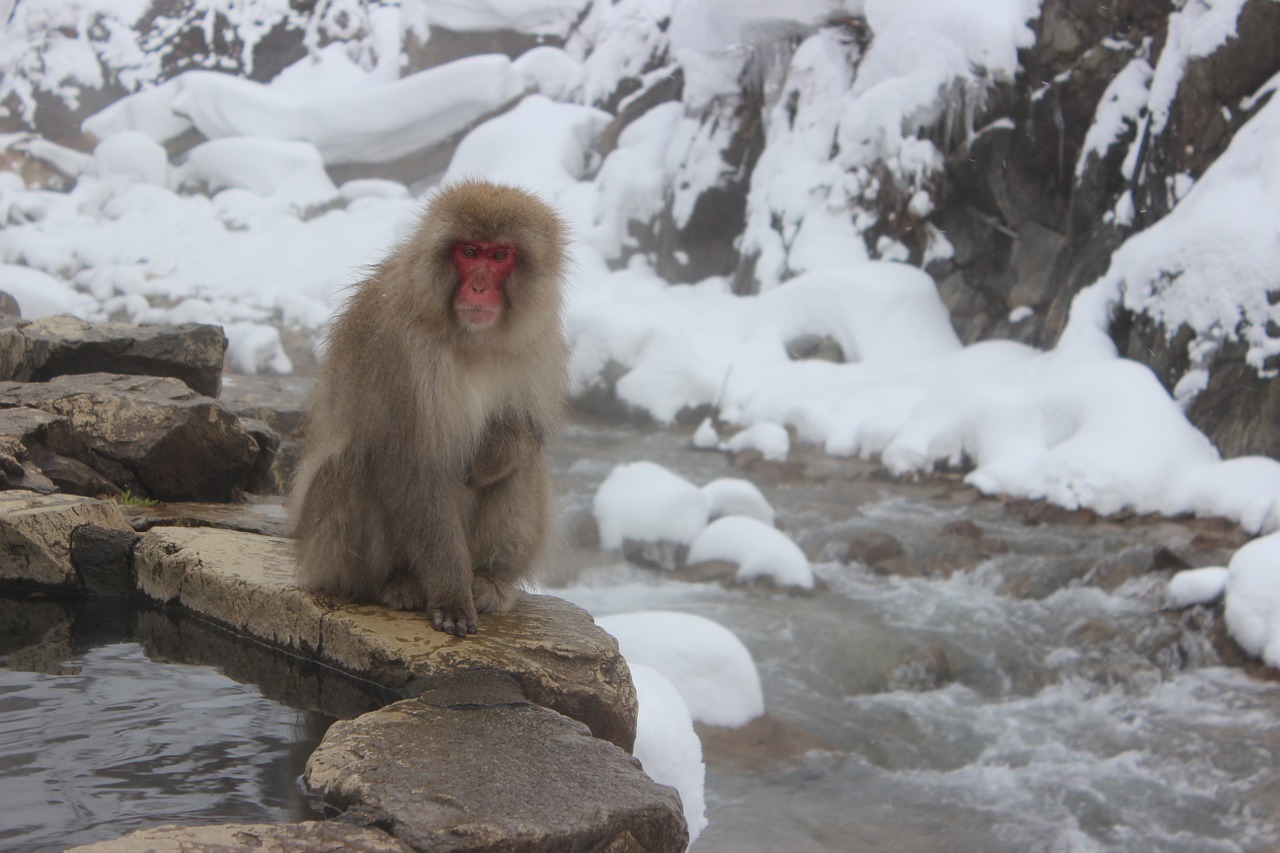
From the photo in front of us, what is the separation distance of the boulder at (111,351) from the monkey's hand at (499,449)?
2.28m

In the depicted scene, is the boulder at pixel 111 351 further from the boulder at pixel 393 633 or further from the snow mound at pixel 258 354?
the snow mound at pixel 258 354

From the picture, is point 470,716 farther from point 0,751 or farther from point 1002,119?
point 1002,119

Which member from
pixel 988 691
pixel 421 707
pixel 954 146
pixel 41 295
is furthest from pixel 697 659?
pixel 41 295

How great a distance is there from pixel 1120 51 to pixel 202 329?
23.9 ft

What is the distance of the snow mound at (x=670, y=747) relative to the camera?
2729 mm

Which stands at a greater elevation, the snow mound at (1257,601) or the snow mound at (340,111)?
the snow mound at (340,111)

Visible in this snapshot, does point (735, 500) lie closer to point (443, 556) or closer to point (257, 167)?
point (443, 556)

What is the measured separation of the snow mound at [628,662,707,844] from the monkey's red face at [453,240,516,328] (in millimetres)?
934

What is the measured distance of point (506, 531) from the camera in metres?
2.71

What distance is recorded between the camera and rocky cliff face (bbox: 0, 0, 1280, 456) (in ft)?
24.7

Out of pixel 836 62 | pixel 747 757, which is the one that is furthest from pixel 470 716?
pixel 836 62

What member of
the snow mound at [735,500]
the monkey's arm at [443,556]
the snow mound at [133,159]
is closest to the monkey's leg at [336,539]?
the monkey's arm at [443,556]

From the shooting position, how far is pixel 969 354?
932cm

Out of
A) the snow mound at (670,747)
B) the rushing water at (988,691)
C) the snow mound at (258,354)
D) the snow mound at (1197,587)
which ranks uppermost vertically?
the snow mound at (258,354)
